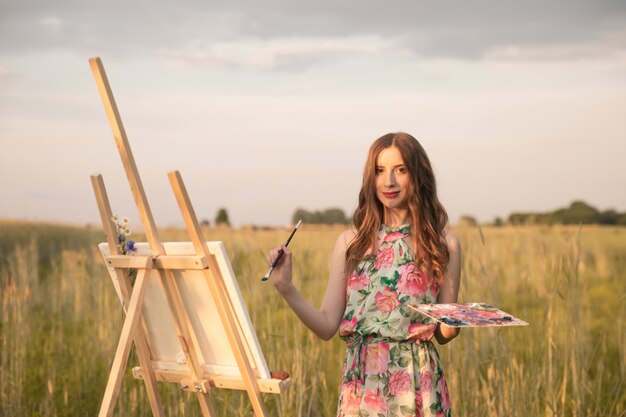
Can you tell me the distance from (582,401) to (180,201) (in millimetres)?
2569

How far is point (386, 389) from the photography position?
7.84 ft

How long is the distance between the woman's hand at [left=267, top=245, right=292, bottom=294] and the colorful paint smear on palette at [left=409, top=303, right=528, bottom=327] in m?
0.42

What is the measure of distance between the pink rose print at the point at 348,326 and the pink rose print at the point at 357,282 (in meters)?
0.11

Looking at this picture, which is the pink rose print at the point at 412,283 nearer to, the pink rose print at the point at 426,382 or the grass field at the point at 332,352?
the pink rose print at the point at 426,382

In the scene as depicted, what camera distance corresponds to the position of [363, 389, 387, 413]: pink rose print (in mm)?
2369

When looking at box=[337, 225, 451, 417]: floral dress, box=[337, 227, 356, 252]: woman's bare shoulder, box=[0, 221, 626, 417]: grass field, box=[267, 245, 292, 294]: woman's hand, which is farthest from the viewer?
box=[0, 221, 626, 417]: grass field

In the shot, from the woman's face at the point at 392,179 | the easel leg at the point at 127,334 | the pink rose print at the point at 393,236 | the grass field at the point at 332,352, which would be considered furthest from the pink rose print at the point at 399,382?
the grass field at the point at 332,352

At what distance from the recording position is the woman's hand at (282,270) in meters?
2.27

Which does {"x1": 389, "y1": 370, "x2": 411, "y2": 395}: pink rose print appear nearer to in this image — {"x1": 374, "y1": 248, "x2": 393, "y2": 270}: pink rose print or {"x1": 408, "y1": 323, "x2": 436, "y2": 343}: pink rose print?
{"x1": 408, "y1": 323, "x2": 436, "y2": 343}: pink rose print

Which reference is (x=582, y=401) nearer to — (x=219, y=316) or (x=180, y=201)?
(x=219, y=316)

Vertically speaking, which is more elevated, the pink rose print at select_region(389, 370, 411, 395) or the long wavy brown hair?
the long wavy brown hair

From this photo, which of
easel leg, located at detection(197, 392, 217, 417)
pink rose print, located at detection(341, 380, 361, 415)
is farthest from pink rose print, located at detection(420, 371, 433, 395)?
easel leg, located at detection(197, 392, 217, 417)

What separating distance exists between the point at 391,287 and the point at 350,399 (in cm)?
41

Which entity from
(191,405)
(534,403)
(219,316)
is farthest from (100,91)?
(534,403)
